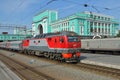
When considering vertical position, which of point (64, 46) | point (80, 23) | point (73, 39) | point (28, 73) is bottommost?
point (28, 73)

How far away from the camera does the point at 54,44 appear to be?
72.4 feet

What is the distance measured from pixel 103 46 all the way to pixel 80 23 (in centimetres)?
5786

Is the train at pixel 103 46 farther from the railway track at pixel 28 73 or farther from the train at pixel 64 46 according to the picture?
the railway track at pixel 28 73

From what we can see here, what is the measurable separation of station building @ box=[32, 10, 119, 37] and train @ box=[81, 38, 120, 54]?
48773mm

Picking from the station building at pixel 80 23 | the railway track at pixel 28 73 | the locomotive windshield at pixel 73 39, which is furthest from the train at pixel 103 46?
the station building at pixel 80 23

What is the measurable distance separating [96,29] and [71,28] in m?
16.5

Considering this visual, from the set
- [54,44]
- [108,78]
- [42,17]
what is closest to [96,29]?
[42,17]

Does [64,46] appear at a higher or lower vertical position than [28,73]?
higher

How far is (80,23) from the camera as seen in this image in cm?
9006

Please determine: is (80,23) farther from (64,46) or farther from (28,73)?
(28,73)

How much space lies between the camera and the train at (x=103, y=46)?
30.0 m

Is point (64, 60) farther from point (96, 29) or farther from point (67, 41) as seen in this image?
point (96, 29)

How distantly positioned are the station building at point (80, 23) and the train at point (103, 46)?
48.8 meters

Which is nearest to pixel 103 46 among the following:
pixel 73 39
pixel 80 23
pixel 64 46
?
pixel 73 39
